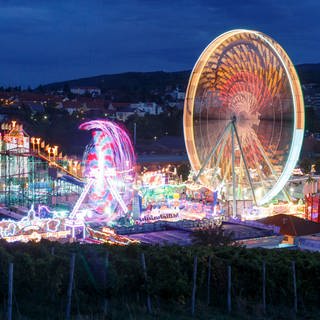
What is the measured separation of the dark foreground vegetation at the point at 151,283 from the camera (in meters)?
9.25

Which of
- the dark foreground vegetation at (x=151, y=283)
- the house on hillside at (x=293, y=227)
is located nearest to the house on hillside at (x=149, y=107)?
the house on hillside at (x=293, y=227)

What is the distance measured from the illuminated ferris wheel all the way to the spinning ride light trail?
3.95 metres

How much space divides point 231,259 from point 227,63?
1638cm

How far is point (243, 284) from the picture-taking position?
10.9 meters

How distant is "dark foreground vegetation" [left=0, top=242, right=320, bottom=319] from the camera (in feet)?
30.3

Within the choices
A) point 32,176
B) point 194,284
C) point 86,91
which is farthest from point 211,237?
point 86,91

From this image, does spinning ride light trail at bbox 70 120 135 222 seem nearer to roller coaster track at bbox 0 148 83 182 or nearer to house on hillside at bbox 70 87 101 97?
roller coaster track at bbox 0 148 83 182

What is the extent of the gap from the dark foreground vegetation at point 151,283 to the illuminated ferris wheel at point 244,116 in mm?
13756

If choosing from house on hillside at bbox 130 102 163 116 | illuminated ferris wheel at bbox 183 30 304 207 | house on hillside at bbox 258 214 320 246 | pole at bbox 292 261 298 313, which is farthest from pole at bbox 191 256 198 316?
house on hillside at bbox 130 102 163 116

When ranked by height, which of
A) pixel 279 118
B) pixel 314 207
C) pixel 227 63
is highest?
pixel 227 63

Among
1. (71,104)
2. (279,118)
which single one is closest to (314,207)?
(279,118)

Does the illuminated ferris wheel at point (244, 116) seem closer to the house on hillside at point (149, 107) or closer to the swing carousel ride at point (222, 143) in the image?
the swing carousel ride at point (222, 143)

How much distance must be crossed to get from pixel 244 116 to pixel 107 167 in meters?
6.18

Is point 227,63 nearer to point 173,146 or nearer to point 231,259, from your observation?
point 231,259
